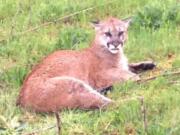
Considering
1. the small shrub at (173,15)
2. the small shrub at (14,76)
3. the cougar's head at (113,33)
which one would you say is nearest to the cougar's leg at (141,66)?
the cougar's head at (113,33)

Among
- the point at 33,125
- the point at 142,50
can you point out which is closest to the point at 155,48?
the point at 142,50

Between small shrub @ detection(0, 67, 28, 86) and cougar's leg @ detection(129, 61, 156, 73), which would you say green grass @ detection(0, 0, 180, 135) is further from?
cougar's leg @ detection(129, 61, 156, 73)

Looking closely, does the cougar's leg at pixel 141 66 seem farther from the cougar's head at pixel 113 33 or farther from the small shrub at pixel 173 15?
the small shrub at pixel 173 15

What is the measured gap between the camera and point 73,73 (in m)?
8.34

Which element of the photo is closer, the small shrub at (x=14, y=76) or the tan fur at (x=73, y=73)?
the tan fur at (x=73, y=73)

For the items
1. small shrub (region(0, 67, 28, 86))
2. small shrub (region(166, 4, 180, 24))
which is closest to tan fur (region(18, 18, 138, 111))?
small shrub (region(0, 67, 28, 86))

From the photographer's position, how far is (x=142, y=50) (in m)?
9.20

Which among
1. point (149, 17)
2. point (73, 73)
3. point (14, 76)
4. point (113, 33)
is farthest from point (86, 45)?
point (14, 76)

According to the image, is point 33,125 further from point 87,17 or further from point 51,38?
point 87,17

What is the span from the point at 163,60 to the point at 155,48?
26 centimetres

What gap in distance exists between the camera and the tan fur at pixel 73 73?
302 inches

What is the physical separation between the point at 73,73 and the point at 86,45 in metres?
1.27

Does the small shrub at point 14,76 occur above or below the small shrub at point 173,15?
below

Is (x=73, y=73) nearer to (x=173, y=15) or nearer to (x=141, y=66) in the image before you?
(x=141, y=66)
